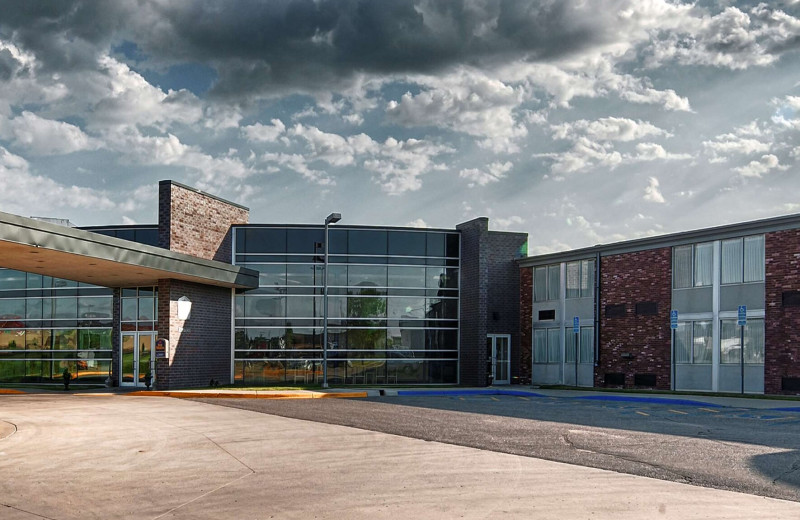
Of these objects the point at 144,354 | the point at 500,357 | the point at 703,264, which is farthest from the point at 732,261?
the point at 144,354

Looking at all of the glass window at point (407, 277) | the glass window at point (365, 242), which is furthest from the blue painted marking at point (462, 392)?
the glass window at point (365, 242)

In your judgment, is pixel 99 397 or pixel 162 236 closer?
pixel 99 397

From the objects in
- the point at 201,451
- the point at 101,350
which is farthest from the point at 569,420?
the point at 101,350

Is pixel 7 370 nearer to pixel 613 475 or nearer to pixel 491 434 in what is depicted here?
pixel 491 434

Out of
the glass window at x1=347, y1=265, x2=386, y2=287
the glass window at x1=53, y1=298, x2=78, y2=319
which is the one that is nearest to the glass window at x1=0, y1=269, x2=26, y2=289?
the glass window at x1=53, y1=298, x2=78, y2=319

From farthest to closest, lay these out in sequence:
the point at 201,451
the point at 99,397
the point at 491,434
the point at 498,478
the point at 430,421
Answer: the point at 99,397
the point at 430,421
the point at 491,434
the point at 201,451
the point at 498,478

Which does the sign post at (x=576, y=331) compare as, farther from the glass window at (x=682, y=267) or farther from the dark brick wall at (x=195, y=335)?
the dark brick wall at (x=195, y=335)

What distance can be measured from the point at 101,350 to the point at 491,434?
22.6m

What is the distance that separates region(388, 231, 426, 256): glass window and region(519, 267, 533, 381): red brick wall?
203 inches

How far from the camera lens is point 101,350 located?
32.0 m

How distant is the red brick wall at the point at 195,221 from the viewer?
2830 centimetres

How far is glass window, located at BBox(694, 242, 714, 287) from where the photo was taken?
2777 cm

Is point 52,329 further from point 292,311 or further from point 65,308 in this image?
point 292,311

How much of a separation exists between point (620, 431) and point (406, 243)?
20027 millimetres
